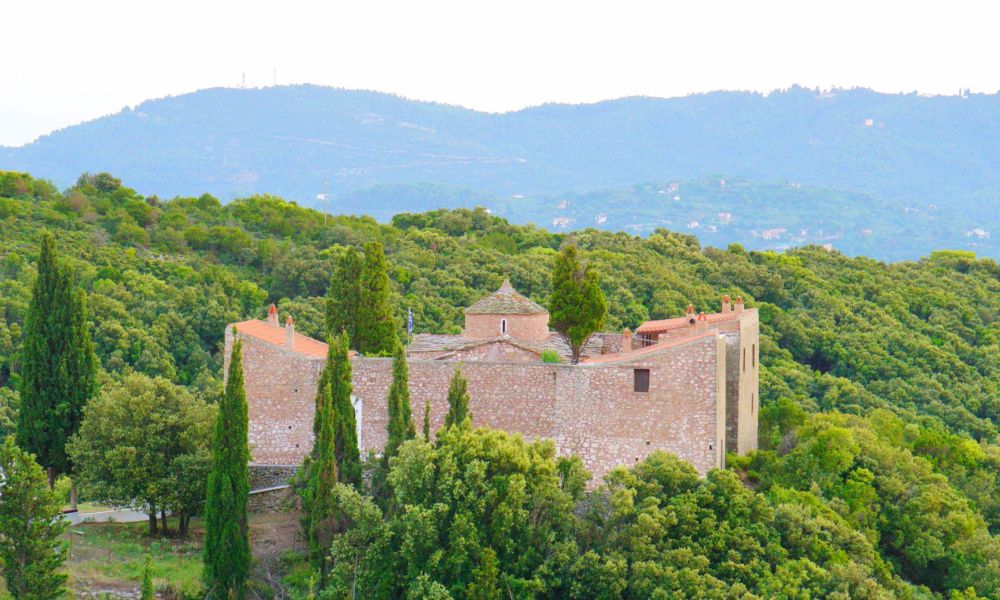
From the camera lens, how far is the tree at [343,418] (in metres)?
26.5

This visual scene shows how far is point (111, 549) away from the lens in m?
26.8

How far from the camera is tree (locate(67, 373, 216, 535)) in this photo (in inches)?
1079

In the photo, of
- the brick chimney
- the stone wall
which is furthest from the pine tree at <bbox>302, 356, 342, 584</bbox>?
the brick chimney

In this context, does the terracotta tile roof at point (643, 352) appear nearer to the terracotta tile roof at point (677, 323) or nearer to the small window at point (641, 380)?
the small window at point (641, 380)

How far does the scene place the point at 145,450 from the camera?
27.6 m

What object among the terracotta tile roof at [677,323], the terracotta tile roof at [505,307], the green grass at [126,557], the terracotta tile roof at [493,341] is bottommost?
the green grass at [126,557]

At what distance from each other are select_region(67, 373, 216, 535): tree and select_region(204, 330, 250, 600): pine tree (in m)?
2.39

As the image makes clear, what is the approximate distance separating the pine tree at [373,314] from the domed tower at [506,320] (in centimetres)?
206

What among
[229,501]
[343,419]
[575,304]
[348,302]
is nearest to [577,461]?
[343,419]

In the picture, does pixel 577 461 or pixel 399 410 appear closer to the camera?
pixel 577 461

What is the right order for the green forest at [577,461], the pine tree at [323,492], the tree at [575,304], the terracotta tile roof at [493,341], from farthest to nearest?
the terracotta tile roof at [493,341] → the tree at [575,304] → the pine tree at [323,492] → the green forest at [577,461]

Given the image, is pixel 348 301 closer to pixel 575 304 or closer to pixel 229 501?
pixel 575 304

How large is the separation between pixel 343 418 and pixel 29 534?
654 centimetres

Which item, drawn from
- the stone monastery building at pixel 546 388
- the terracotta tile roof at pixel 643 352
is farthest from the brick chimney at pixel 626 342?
the terracotta tile roof at pixel 643 352
